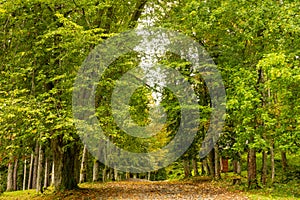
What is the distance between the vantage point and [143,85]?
16969mm

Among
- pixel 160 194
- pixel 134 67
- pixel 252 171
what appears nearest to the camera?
pixel 160 194

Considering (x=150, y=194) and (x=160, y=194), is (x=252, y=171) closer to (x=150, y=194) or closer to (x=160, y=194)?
(x=160, y=194)

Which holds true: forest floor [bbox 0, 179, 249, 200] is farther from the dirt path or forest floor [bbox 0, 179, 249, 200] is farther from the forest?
the forest

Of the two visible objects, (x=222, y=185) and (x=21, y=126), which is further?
(x=222, y=185)

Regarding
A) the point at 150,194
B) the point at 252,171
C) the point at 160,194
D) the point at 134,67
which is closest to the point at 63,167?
the point at 150,194

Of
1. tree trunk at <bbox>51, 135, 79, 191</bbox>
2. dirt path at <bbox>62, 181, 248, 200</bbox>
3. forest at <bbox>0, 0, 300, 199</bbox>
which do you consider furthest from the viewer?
tree trunk at <bbox>51, 135, 79, 191</bbox>

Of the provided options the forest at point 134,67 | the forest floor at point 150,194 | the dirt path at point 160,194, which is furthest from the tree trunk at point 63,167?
the dirt path at point 160,194

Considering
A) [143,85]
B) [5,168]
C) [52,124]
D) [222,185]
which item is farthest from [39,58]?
[5,168]

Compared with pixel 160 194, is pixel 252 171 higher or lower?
higher

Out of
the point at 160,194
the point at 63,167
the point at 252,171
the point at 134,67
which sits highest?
the point at 134,67

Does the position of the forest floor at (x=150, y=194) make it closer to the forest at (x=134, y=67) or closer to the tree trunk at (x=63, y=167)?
the tree trunk at (x=63, y=167)

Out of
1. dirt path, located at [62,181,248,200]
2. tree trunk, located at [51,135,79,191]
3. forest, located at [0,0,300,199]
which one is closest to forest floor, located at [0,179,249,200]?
dirt path, located at [62,181,248,200]

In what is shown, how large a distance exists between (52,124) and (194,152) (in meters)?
14.9

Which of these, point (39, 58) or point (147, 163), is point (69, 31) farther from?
point (147, 163)
